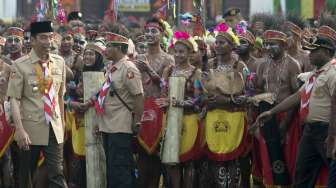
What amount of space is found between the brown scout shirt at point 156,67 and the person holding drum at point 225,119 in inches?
33.0

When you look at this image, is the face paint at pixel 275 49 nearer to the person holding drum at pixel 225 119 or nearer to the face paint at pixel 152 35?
the person holding drum at pixel 225 119

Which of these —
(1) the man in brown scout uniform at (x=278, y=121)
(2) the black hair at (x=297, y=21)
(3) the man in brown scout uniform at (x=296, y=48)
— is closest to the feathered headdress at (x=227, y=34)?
(1) the man in brown scout uniform at (x=278, y=121)

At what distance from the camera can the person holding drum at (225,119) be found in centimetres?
1207

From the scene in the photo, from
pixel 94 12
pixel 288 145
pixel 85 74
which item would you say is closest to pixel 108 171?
pixel 85 74

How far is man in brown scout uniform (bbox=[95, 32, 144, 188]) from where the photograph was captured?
457 inches

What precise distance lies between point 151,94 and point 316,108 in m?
2.55

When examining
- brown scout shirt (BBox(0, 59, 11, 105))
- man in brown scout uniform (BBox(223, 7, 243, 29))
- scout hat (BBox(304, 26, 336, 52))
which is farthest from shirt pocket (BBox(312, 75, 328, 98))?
man in brown scout uniform (BBox(223, 7, 243, 29))

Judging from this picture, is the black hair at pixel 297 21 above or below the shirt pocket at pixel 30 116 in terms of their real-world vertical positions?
above

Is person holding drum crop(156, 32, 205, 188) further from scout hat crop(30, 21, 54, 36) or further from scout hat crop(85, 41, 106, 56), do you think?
scout hat crop(30, 21, 54, 36)

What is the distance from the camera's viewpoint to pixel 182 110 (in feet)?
40.5

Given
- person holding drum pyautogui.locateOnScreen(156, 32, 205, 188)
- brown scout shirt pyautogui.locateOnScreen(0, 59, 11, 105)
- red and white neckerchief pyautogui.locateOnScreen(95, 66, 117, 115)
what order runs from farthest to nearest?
person holding drum pyautogui.locateOnScreen(156, 32, 205, 188) → red and white neckerchief pyautogui.locateOnScreen(95, 66, 117, 115) → brown scout shirt pyautogui.locateOnScreen(0, 59, 11, 105)

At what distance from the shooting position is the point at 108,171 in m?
11.8

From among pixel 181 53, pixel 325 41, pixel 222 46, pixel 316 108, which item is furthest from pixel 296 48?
pixel 316 108

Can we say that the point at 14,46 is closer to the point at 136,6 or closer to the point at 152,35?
the point at 152,35
